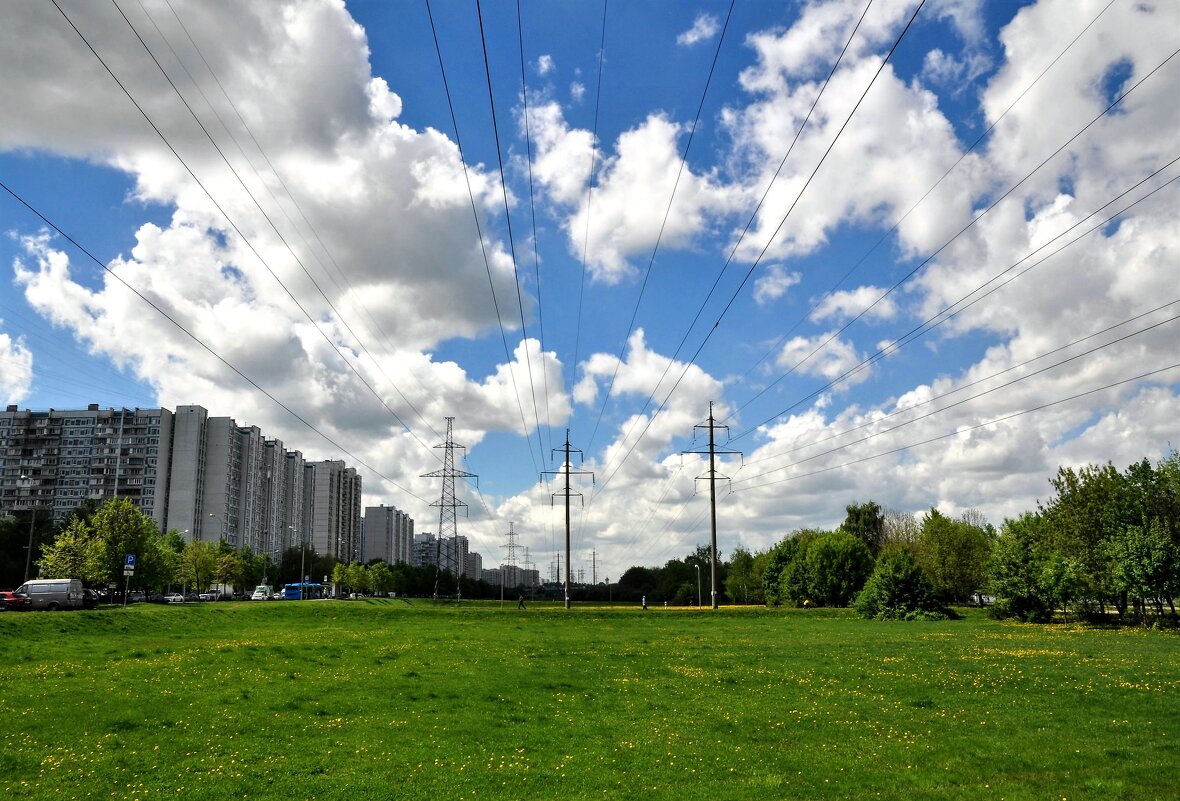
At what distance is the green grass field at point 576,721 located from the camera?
1596 centimetres

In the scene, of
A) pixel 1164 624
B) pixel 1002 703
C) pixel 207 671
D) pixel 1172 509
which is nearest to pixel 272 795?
pixel 207 671

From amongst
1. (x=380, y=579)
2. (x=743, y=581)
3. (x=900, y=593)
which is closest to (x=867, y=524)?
(x=743, y=581)

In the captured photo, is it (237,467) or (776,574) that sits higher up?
(237,467)

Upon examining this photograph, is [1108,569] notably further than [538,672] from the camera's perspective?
Yes

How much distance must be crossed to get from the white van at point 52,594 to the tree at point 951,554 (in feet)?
344

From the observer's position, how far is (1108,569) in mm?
67375

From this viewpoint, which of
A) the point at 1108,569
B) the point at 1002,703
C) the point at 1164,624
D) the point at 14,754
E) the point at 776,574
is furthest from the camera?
the point at 776,574

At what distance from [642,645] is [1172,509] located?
5586 cm

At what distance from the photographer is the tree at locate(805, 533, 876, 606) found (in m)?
107

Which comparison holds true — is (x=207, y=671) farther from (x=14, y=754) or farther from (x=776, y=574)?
(x=776, y=574)

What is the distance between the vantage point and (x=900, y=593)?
250ft

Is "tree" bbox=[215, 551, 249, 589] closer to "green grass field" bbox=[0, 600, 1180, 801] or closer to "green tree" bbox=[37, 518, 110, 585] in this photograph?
"green tree" bbox=[37, 518, 110, 585]

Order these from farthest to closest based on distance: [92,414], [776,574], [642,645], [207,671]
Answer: [92,414] < [776,574] < [642,645] < [207,671]

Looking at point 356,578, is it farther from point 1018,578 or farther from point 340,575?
point 1018,578
